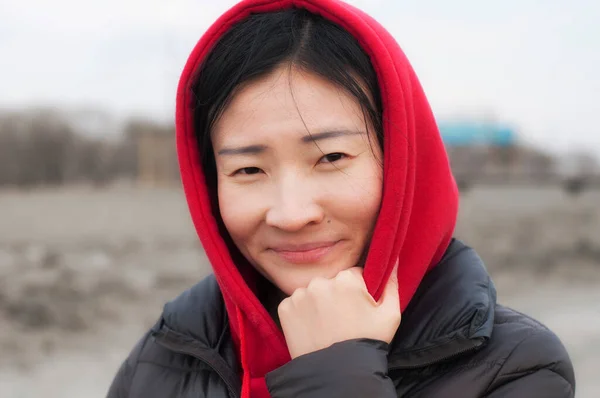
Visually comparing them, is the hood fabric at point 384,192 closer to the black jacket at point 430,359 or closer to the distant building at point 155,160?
the black jacket at point 430,359

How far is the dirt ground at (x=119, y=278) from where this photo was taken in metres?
5.28

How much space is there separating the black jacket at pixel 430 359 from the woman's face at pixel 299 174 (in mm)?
196

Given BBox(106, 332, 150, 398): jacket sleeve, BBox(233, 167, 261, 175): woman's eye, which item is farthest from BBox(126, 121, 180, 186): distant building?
BBox(233, 167, 261, 175): woman's eye

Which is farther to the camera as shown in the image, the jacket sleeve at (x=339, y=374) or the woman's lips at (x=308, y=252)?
the woman's lips at (x=308, y=252)

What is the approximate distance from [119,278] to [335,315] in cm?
649

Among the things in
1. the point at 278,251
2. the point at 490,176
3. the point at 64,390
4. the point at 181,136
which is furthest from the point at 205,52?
the point at 490,176

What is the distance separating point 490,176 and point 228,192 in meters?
21.7

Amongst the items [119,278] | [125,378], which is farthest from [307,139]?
[119,278]

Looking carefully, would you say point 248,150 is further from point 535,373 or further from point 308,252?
point 535,373

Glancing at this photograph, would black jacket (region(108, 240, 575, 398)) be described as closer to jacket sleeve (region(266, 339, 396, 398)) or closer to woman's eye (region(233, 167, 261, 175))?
jacket sleeve (region(266, 339, 396, 398))

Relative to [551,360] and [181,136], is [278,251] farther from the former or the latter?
[551,360]

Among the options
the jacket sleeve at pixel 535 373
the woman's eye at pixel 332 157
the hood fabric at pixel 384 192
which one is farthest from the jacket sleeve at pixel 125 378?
the jacket sleeve at pixel 535 373

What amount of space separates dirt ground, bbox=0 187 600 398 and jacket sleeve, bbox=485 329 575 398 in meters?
3.83

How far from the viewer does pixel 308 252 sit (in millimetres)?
1428
